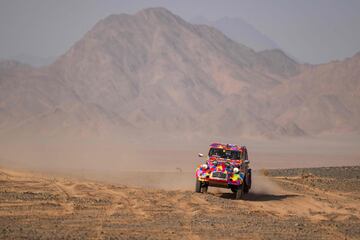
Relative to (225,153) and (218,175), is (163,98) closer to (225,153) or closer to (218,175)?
(225,153)

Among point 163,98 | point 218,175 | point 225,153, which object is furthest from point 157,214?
point 163,98

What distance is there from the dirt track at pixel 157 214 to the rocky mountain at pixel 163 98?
375ft

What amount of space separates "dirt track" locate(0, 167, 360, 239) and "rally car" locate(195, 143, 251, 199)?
2.11 feet

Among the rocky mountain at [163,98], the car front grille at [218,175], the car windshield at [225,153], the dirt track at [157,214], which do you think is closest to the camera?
the dirt track at [157,214]

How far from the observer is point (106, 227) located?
1631cm

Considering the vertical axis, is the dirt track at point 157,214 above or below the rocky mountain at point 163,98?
below

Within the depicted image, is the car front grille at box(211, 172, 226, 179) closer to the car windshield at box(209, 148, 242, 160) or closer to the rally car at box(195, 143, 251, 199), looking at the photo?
the rally car at box(195, 143, 251, 199)

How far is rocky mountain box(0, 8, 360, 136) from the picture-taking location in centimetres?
14938

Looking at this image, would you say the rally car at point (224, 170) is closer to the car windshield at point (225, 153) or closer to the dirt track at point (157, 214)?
the car windshield at point (225, 153)

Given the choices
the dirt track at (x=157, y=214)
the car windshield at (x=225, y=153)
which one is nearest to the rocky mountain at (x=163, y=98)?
the car windshield at (x=225, y=153)

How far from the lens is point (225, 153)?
2666cm

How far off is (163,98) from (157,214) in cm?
15817

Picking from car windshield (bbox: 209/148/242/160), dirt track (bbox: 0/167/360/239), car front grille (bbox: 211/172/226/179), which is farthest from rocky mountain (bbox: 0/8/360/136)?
car front grille (bbox: 211/172/226/179)

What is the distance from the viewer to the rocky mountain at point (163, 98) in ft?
490
